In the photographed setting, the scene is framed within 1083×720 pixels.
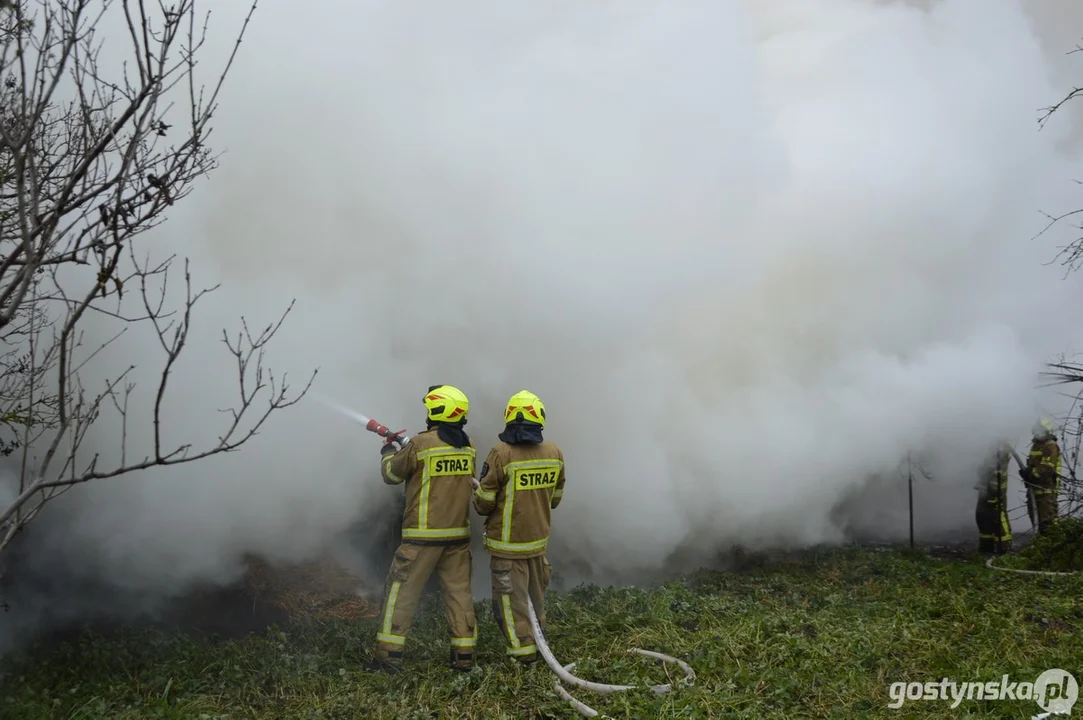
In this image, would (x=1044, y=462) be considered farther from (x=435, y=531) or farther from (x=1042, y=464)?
(x=435, y=531)

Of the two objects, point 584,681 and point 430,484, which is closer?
point 584,681

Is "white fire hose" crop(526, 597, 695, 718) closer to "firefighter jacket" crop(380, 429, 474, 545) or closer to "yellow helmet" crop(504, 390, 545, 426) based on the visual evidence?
"firefighter jacket" crop(380, 429, 474, 545)

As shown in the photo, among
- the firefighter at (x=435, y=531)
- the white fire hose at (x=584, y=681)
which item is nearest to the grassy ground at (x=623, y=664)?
the white fire hose at (x=584, y=681)

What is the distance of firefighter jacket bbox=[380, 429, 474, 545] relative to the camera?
5637mm

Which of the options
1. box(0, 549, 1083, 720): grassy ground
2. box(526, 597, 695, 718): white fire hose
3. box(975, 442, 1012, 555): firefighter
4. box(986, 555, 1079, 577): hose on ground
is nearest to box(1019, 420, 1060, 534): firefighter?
box(975, 442, 1012, 555): firefighter

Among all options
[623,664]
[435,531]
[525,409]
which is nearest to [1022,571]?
[623,664]

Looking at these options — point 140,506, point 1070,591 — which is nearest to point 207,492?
point 140,506

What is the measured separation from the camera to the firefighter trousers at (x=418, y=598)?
554cm

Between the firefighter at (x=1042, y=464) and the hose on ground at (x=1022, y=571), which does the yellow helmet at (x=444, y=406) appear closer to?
the hose on ground at (x=1022, y=571)

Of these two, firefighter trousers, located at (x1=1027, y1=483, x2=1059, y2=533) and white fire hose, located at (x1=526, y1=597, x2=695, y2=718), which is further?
firefighter trousers, located at (x1=1027, y1=483, x2=1059, y2=533)

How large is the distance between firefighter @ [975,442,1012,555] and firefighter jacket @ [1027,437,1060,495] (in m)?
0.30

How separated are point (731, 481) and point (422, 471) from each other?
4712mm

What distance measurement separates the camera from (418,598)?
221 inches

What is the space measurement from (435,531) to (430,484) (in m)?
0.34
